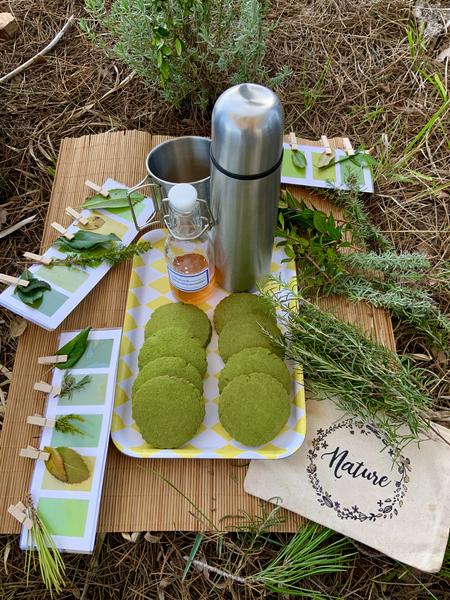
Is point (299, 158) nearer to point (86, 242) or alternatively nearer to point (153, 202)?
point (153, 202)

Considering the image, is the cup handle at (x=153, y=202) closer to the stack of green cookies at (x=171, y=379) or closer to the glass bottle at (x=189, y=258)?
the glass bottle at (x=189, y=258)

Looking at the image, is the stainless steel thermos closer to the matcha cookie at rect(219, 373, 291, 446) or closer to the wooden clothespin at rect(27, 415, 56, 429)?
the matcha cookie at rect(219, 373, 291, 446)

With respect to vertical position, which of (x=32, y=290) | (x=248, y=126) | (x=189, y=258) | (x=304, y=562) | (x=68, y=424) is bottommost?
(x=304, y=562)

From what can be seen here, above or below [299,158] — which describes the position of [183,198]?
above

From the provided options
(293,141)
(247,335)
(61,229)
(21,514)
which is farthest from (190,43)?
(21,514)

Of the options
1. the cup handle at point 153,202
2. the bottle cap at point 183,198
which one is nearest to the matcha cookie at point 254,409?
the bottle cap at point 183,198

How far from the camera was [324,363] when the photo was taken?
87cm

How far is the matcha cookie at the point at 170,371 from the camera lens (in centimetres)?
88

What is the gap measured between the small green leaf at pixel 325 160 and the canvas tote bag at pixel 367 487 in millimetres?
651

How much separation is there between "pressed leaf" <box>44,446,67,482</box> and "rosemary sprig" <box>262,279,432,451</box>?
0.47m

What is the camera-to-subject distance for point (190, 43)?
1.33 metres

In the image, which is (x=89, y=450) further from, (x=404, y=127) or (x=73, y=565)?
(x=404, y=127)

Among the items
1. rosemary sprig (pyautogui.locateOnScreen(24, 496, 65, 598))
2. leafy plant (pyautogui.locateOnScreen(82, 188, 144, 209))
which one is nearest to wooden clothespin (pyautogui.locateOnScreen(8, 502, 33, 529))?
rosemary sprig (pyautogui.locateOnScreen(24, 496, 65, 598))

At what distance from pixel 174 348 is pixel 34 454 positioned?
0.33 metres
